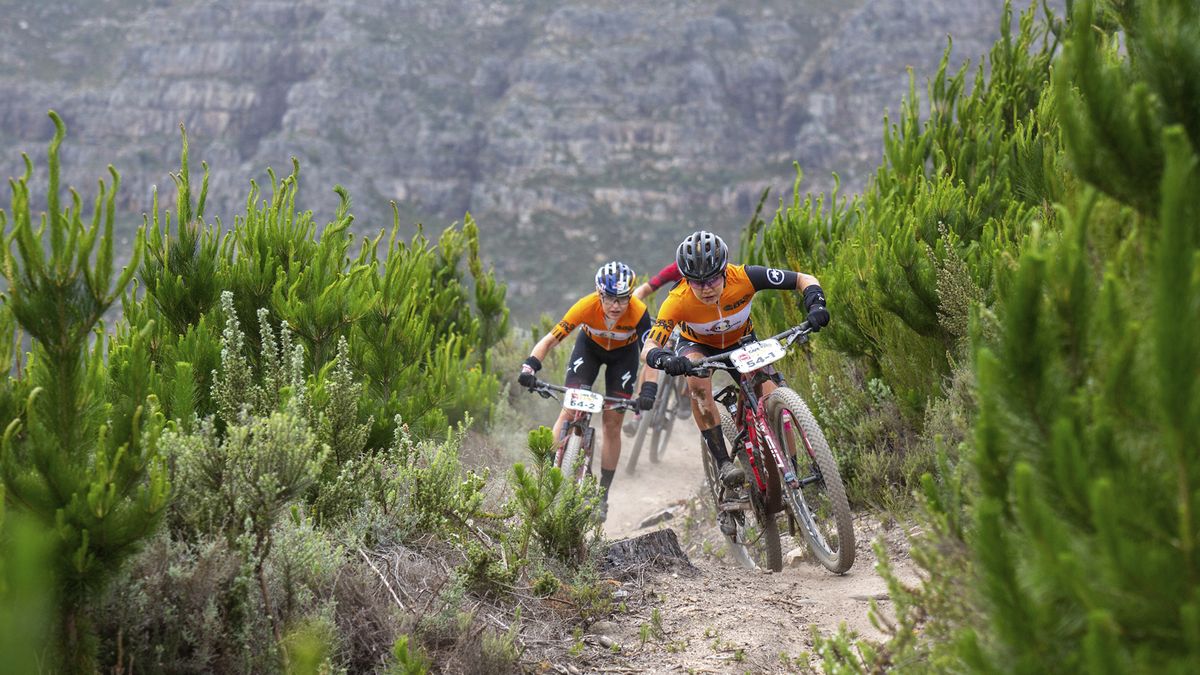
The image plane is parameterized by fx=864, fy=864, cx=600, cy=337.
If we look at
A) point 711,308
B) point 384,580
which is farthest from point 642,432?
point 384,580

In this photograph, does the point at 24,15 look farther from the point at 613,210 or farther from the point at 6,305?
the point at 6,305

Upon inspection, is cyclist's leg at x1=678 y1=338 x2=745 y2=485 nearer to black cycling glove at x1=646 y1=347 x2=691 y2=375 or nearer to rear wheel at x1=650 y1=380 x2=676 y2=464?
black cycling glove at x1=646 y1=347 x2=691 y2=375

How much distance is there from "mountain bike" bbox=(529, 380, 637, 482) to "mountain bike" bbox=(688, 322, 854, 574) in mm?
935

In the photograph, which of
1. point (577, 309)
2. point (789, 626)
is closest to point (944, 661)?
point (789, 626)

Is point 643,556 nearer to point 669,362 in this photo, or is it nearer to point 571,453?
point 669,362

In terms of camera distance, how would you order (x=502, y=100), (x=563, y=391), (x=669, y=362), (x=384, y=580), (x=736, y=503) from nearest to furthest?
(x=384, y=580) → (x=669, y=362) → (x=736, y=503) → (x=563, y=391) → (x=502, y=100)

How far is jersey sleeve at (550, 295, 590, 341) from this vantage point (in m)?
6.64

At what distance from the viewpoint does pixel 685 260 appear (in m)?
5.20

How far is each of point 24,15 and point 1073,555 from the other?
311ft

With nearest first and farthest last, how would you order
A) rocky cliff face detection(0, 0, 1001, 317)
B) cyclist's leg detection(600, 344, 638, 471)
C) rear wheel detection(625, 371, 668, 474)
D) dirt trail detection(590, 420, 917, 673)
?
dirt trail detection(590, 420, 917, 673) < cyclist's leg detection(600, 344, 638, 471) < rear wheel detection(625, 371, 668, 474) < rocky cliff face detection(0, 0, 1001, 317)

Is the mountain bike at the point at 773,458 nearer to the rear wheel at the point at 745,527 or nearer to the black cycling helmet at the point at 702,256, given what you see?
the rear wheel at the point at 745,527

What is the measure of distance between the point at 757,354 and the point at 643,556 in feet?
4.43

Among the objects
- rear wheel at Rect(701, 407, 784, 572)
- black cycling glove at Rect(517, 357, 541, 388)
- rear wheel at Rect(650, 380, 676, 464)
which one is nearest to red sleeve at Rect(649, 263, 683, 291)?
black cycling glove at Rect(517, 357, 541, 388)

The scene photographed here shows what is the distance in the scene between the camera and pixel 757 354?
4.91 metres
